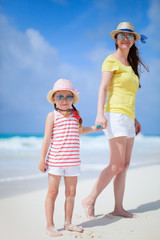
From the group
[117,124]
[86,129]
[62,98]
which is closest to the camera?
[62,98]

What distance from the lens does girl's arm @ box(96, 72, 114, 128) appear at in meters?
2.82

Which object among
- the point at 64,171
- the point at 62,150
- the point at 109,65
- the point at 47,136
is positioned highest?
the point at 109,65

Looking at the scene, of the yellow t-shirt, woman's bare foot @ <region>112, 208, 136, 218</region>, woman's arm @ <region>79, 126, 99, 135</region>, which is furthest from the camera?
woman's bare foot @ <region>112, 208, 136, 218</region>

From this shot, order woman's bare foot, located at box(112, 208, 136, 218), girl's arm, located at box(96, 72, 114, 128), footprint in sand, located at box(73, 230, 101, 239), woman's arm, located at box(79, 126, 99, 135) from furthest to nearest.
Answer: woman's bare foot, located at box(112, 208, 136, 218), girl's arm, located at box(96, 72, 114, 128), woman's arm, located at box(79, 126, 99, 135), footprint in sand, located at box(73, 230, 101, 239)

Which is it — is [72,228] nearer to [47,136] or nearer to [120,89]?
[47,136]

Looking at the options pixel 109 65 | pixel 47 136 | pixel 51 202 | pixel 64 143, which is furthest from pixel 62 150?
pixel 109 65

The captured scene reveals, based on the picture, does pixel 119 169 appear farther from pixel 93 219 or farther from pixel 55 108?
pixel 55 108

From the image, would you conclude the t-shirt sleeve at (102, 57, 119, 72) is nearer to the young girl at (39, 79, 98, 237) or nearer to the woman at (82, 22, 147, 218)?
the woman at (82, 22, 147, 218)

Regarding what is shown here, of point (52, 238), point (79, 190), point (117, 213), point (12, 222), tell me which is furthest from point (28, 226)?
point (79, 190)

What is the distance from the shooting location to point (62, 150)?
2.50 m

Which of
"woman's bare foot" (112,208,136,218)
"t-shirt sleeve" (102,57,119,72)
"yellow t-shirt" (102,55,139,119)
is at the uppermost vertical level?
"t-shirt sleeve" (102,57,119,72)

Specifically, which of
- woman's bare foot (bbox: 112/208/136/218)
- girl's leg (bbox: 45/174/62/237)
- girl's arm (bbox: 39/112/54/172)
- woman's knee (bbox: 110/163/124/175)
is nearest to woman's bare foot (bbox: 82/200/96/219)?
woman's bare foot (bbox: 112/208/136/218)

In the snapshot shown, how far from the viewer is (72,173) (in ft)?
8.20

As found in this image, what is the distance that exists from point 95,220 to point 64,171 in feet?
2.70
